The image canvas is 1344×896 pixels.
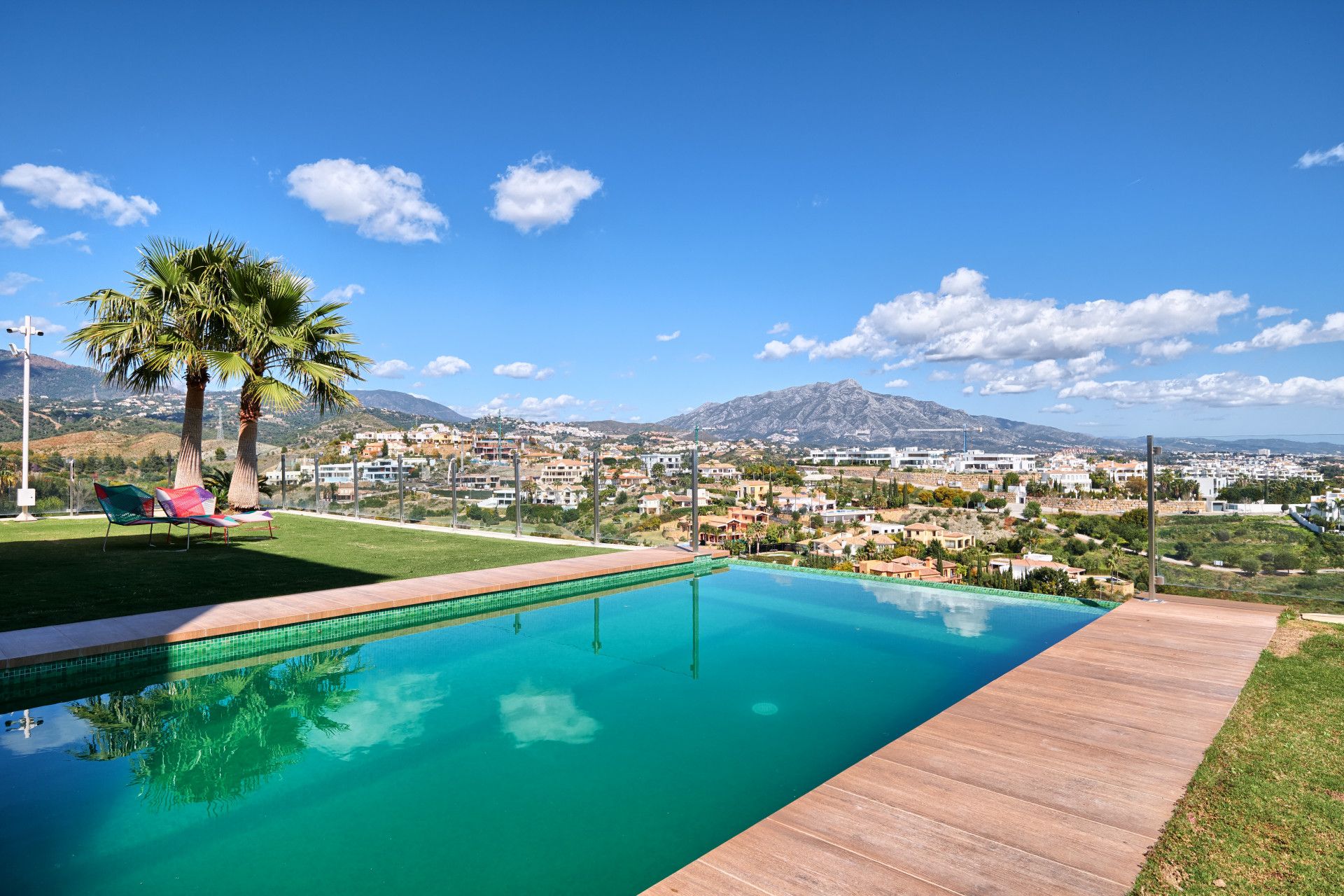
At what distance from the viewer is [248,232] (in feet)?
33.3

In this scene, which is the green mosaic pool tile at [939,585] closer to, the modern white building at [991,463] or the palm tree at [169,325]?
the modern white building at [991,463]

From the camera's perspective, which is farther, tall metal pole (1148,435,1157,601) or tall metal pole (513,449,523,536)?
tall metal pole (513,449,523,536)

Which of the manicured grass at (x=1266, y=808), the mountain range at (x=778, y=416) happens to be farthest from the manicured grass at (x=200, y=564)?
the mountain range at (x=778, y=416)

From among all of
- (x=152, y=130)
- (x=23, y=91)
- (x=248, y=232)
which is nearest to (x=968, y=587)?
(x=248, y=232)

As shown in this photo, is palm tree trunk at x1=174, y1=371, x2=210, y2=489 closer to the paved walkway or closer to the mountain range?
the paved walkway

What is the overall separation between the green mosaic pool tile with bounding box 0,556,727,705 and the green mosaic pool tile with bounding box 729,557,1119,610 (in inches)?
81.3

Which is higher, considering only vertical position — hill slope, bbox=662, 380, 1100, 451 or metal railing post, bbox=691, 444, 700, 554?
hill slope, bbox=662, 380, 1100, 451

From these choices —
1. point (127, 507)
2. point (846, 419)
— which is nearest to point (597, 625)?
point (127, 507)

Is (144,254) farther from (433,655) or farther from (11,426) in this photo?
(11,426)

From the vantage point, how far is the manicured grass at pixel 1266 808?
1.65m

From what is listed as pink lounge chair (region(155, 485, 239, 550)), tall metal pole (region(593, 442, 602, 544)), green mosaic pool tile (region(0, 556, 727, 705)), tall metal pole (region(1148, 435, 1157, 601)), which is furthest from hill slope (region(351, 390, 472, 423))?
tall metal pole (region(1148, 435, 1157, 601))

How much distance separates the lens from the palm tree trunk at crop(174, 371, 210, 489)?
31.4 ft

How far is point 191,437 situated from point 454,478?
3747mm

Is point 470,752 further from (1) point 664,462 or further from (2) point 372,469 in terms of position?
(2) point 372,469
